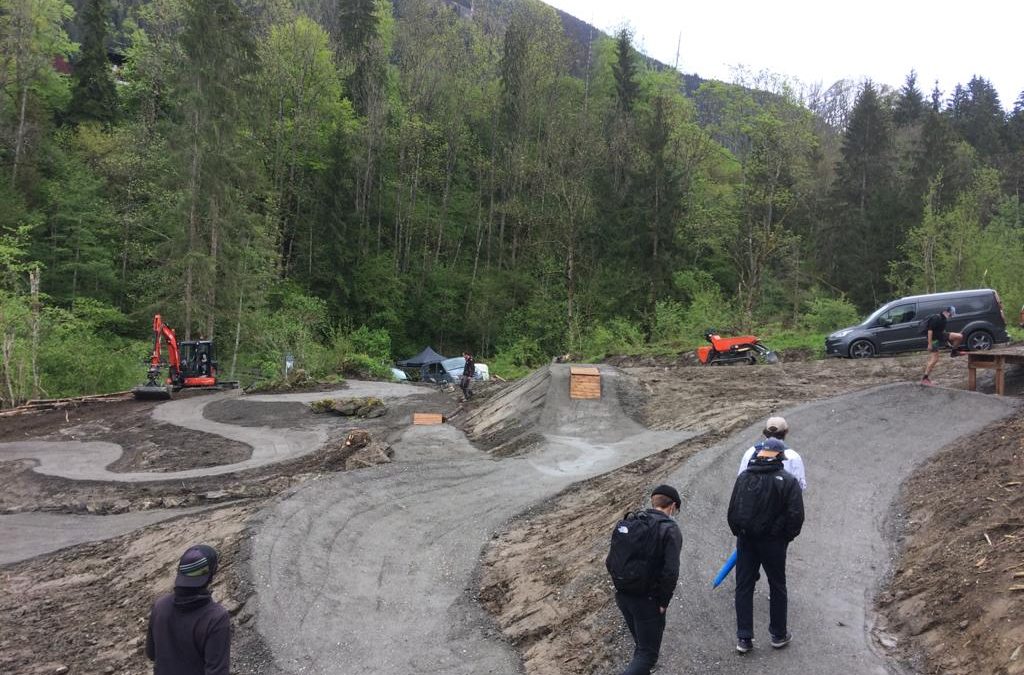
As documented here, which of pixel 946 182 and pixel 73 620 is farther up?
pixel 946 182

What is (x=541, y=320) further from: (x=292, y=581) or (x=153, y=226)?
(x=292, y=581)

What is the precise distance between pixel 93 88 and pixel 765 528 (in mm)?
Answer: 56375

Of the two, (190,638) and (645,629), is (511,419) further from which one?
(190,638)

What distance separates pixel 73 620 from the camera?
8695 mm

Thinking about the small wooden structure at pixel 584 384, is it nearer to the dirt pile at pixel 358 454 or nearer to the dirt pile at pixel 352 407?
the dirt pile at pixel 358 454

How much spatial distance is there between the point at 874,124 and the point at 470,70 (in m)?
33.4

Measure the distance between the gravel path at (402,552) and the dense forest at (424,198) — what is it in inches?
701

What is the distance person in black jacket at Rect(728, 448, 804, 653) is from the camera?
202 inches

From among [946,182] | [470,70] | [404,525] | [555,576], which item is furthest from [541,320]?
[555,576]

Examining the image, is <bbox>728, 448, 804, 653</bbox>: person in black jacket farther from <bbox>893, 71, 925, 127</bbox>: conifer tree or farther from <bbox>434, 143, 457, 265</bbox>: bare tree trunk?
<bbox>893, 71, 925, 127</bbox>: conifer tree

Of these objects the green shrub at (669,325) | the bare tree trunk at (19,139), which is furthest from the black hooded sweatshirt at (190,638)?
the bare tree trunk at (19,139)

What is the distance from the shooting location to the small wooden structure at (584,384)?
1819cm

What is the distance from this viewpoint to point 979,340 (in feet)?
63.6

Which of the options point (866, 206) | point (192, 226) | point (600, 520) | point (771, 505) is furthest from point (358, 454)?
point (866, 206)
